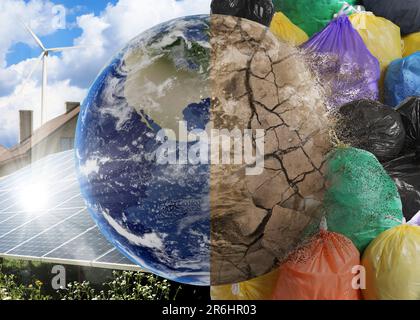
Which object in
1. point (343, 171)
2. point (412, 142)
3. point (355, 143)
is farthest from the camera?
point (412, 142)

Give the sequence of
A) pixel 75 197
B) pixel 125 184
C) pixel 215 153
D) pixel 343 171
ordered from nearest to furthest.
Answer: pixel 215 153
pixel 125 184
pixel 343 171
pixel 75 197

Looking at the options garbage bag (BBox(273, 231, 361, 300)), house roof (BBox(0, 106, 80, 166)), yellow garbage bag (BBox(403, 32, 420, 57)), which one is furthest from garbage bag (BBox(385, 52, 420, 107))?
house roof (BBox(0, 106, 80, 166))

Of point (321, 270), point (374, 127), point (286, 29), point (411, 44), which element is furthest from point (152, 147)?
point (411, 44)

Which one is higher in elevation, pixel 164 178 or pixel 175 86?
pixel 175 86

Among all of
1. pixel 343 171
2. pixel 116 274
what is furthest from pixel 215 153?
pixel 116 274

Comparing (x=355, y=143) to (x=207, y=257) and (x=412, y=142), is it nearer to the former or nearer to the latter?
(x=412, y=142)

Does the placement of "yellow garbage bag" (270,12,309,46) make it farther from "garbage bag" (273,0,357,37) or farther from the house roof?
the house roof

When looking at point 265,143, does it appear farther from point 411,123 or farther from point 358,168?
point 411,123
